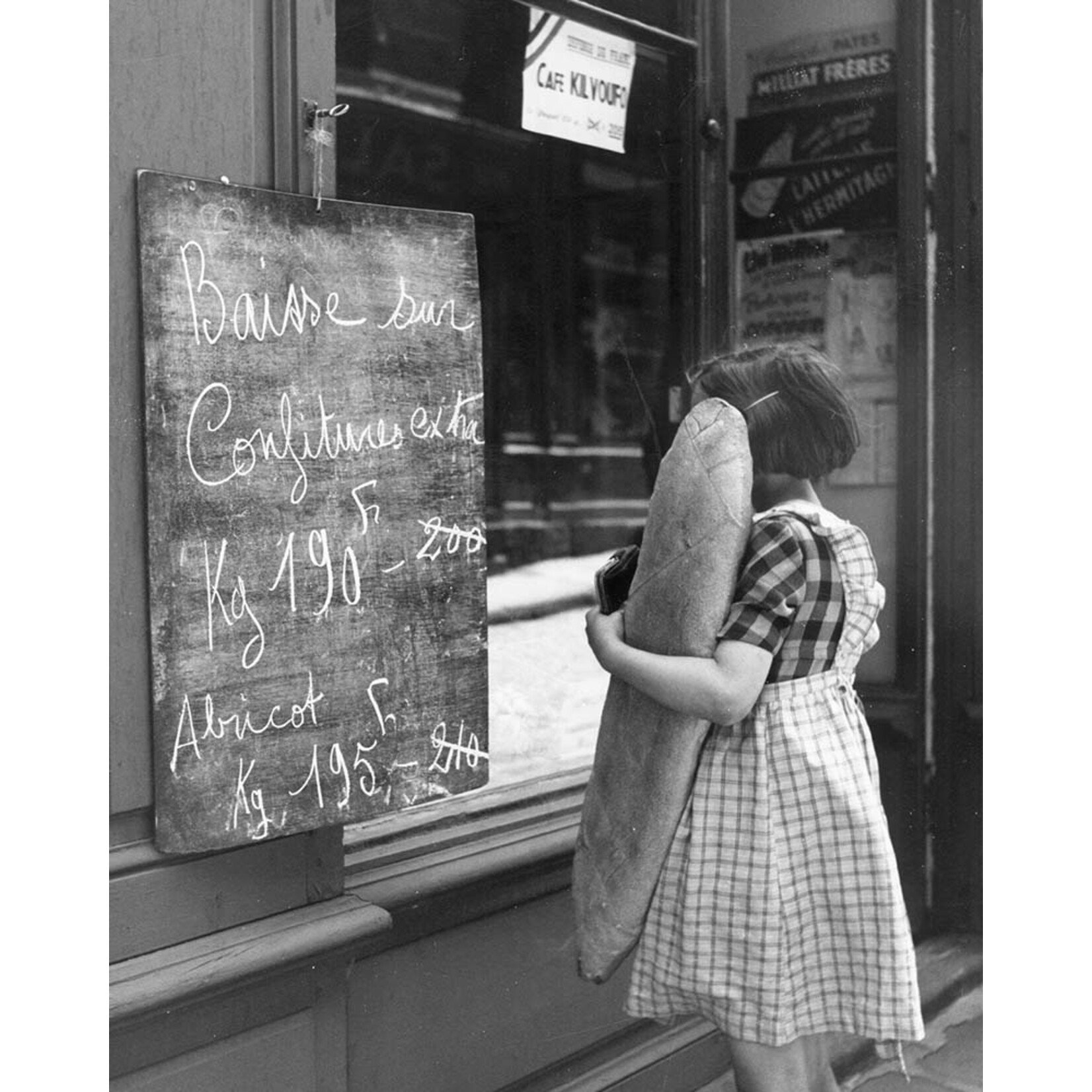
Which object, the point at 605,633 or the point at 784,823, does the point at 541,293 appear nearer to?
the point at 605,633

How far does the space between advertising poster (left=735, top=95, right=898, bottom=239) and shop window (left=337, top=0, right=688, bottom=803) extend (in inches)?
8.2

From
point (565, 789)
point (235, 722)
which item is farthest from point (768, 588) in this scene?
point (565, 789)

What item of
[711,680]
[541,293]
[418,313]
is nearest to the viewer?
[711,680]

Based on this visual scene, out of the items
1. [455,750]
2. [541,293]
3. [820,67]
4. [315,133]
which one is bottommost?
[455,750]

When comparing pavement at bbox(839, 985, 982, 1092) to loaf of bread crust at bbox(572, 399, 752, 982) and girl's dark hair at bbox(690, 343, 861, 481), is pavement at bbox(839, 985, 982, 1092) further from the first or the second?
girl's dark hair at bbox(690, 343, 861, 481)

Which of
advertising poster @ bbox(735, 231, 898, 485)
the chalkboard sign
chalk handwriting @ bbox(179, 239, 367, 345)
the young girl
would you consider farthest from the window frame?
chalk handwriting @ bbox(179, 239, 367, 345)

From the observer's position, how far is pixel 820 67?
3447mm

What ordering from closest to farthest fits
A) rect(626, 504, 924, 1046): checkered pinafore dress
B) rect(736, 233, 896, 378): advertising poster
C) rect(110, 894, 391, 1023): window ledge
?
rect(110, 894, 391, 1023): window ledge → rect(626, 504, 924, 1046): checkered pinafore dress → rect(736, 233, 896, 378): advertising poster

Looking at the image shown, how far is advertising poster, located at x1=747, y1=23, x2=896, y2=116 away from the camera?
11.0 ft

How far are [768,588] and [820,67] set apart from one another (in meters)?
1.93

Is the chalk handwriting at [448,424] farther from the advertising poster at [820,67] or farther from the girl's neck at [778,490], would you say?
the advertising poster at [820,67]
